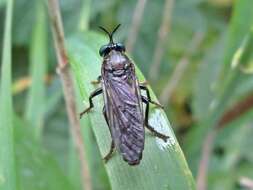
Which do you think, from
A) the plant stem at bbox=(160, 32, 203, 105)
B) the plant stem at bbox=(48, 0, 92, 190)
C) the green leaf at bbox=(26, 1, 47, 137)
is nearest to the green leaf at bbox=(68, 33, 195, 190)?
the plant stem at bbox=(48, 0, 92, 190)

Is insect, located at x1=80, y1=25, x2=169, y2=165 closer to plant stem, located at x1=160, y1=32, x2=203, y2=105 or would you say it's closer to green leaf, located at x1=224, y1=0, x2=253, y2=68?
green leaf, located at x1=224, y1=0, x2=253, y2=68

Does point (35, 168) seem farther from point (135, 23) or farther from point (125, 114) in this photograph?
point (135, 23)

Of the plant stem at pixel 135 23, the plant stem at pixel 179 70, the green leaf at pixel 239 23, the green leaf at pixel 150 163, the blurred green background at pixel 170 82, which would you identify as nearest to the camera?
the green leaf at pixel 150 163

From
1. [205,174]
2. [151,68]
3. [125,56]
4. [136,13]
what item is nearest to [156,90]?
[151,68]

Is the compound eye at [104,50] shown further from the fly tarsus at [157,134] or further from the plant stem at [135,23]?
the plant stem at [135,23]

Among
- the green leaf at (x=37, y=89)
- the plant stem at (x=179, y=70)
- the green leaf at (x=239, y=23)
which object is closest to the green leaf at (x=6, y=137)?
the green leaf at (x=37, y=89)

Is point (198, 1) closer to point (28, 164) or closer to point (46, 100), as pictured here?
point (46, 100)

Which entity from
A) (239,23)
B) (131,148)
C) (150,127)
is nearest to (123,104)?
(150,127)
